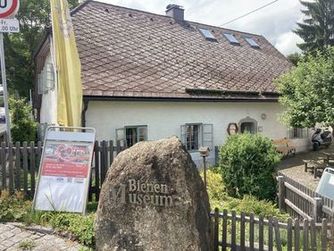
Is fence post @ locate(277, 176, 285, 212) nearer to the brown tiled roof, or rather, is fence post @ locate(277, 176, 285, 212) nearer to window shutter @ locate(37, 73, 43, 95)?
the brown tiled roof

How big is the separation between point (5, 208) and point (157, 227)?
2999 mm

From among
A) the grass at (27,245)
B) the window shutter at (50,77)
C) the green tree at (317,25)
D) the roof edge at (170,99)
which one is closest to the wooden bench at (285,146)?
the roof edge at (170,99)

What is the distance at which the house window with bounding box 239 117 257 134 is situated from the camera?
14797 mm

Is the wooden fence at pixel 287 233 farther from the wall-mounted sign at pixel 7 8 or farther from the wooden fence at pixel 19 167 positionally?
the wall-mounted sign at pixel 7 8

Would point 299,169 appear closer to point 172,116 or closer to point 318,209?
point 172,116

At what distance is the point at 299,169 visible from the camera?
45.3 feet

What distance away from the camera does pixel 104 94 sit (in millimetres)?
10742

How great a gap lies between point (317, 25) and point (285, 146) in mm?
21920

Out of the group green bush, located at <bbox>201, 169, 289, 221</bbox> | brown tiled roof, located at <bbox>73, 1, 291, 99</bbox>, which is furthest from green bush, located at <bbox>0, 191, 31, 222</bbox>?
brown tiled roof, located at <bbox>73, 1, 291, 99</bbox>

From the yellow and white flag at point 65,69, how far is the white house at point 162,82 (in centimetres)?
284

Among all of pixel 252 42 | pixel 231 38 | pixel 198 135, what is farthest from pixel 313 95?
pixel 252 42

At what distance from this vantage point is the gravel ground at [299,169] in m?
11.6

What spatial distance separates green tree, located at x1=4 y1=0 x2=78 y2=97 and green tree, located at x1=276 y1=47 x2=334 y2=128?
20.8 metres

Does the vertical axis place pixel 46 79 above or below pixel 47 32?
below
